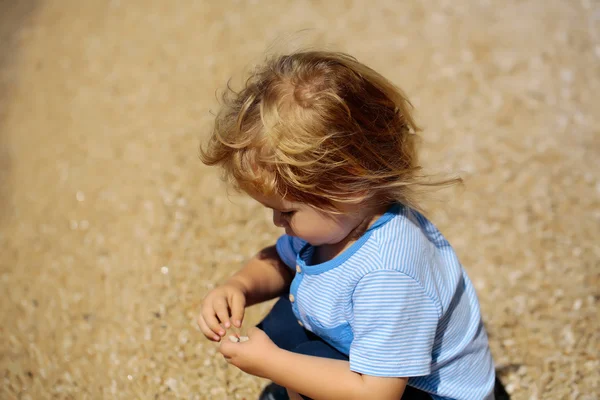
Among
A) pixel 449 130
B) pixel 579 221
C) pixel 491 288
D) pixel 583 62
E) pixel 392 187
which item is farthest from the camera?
pixel 583 62

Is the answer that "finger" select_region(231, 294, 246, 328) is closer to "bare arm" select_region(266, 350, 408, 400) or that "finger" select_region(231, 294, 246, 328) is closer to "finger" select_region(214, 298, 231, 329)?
"finger" select_region(214, 298, 231, 329)

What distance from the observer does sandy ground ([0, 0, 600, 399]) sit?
2.80m

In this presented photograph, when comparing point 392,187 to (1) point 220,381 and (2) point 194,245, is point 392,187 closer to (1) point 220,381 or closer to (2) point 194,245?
(1) point 220,381

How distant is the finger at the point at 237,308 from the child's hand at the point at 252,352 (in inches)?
4.2

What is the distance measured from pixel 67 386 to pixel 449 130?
260 centimetres

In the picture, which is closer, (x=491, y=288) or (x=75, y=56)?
(x=491, y=288)

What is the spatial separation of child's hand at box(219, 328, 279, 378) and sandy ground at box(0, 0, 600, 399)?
28.9 inches

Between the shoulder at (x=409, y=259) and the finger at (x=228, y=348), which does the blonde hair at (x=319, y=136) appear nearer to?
the shoulder at (x=409, y=259)

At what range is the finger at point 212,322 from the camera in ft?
6.61

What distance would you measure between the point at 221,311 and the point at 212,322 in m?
0.05

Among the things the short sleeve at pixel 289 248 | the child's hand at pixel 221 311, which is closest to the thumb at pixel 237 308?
the child's hand at pixel 221 311

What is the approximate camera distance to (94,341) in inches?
115

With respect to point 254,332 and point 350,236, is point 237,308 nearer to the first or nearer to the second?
point 254,332

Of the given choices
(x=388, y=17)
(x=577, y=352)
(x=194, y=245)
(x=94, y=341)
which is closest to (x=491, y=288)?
(x=577, y=352)
